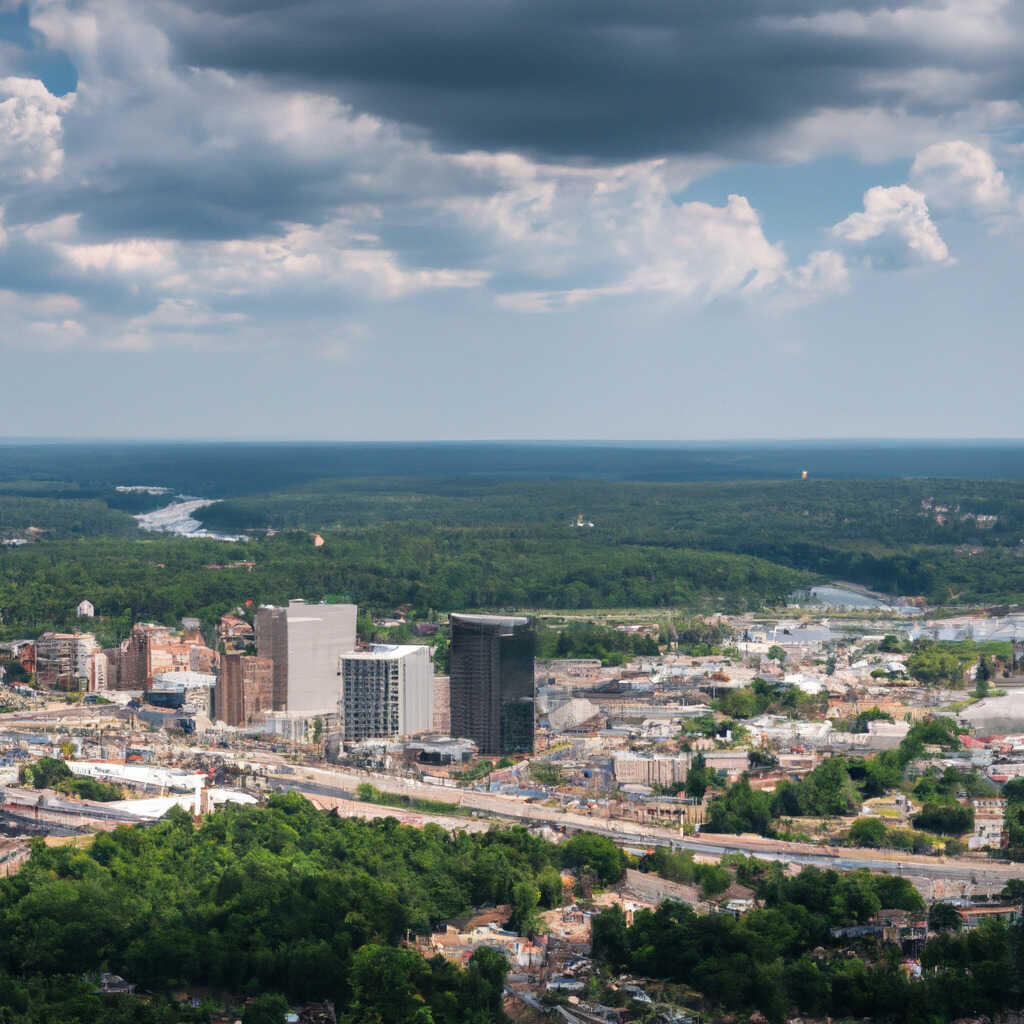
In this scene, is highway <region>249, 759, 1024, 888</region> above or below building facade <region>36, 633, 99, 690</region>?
below

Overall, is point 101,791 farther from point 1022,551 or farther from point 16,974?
point 1022,551

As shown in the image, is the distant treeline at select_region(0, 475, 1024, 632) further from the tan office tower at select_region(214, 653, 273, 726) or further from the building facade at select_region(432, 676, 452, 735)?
the building facade at select_region(432, 676, 452, 735)

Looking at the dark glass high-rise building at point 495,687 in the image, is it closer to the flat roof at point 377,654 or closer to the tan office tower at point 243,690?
the flat roof at point 377,654

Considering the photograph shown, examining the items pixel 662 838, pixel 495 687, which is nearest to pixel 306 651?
pixel 495 687

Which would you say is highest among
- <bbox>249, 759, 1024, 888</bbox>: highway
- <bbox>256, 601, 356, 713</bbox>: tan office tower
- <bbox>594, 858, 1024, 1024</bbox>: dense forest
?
<bbox>256, 601, 356, 713</bbox>: tan office tower

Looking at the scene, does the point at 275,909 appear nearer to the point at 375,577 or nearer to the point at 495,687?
the point at 495,687

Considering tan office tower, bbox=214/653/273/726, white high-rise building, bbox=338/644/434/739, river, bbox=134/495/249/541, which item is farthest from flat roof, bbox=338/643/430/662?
river, bbox=134/495/249/541
